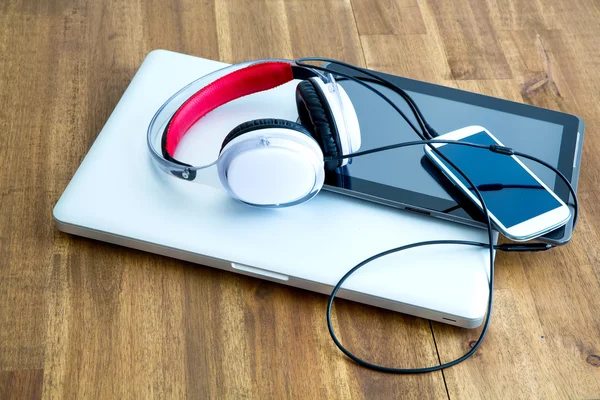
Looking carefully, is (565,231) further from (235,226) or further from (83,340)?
(83,340)

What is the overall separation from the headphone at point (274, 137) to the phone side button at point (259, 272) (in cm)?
7

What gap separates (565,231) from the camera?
2.52 ft

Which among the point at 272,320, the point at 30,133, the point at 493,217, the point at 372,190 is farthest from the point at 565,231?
the point at 30,133

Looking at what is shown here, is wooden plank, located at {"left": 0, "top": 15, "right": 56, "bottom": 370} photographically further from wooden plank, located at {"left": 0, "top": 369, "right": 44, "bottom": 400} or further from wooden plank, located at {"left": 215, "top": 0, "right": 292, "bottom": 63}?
wooden plank, located at {"left": 215, "top": 0, "right": 292, "bottom": 63}

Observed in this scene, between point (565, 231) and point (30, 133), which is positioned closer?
point (565, 231)

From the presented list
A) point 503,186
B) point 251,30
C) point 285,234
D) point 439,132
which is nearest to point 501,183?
point 503,186

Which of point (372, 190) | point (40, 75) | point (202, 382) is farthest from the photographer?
point (40, 75)

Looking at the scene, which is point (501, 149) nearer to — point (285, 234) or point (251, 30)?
point (285, 234)

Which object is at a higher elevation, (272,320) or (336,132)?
(336,132)

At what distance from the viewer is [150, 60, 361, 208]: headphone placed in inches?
27.4

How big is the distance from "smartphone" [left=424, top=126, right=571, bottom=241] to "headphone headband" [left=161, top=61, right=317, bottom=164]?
0.20m

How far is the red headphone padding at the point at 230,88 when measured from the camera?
82cm

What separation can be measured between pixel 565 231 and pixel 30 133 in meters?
0.66

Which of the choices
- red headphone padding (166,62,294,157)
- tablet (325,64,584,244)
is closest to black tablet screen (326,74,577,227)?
tablet (325,64,584,244)
